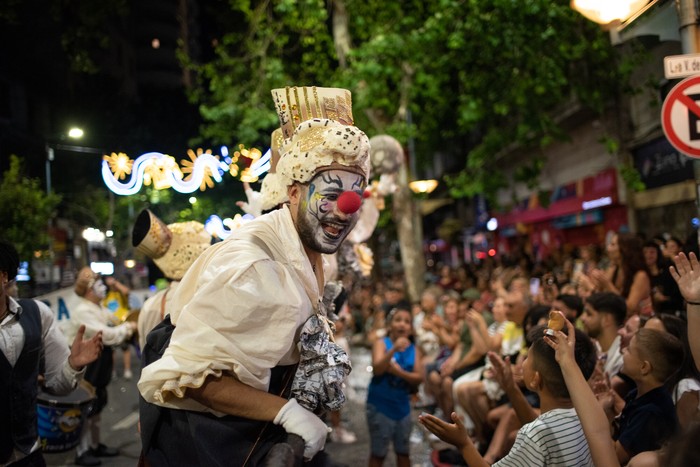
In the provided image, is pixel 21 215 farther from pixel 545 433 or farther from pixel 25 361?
pixel 545 433

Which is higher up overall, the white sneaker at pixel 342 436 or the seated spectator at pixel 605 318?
the seated spectator at pixel 605 318

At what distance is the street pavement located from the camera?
25.4ft

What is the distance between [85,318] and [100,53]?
151 feet

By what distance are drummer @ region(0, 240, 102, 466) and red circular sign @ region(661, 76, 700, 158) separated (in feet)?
13.2

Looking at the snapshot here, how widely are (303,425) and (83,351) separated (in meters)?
2.01

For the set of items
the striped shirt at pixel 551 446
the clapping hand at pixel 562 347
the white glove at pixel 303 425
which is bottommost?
the striped shirt at pixel 551 446

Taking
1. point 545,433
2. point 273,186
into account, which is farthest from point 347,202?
point 545,433

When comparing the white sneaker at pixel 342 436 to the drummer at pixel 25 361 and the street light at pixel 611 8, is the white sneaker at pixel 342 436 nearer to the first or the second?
the drummer at pixel 25 361

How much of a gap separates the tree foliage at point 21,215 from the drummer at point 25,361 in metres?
5.66

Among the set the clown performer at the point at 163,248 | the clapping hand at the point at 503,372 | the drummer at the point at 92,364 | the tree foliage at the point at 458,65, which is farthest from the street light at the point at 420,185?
the clapping hand at the point at 503,372

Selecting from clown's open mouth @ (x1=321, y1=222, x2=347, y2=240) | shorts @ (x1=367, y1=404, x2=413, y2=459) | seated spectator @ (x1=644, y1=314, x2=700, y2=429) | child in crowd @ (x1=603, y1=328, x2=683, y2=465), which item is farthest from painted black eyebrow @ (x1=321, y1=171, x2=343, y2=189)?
shorts @ (x1=367, y1=404, x2=413, y2=459)

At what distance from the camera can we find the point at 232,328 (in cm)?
244

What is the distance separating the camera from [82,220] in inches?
1067

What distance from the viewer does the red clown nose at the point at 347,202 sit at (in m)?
2.85
